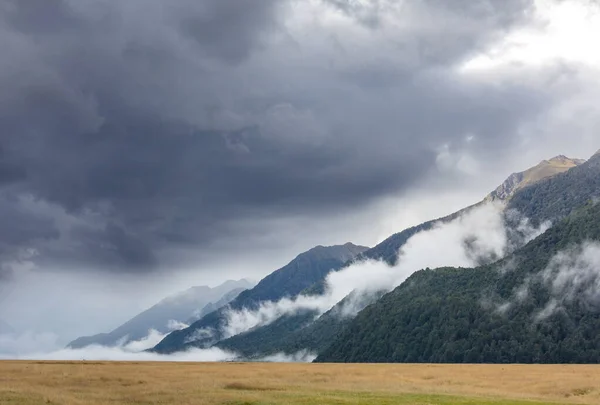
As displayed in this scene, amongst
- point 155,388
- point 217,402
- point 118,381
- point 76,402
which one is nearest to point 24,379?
point 118,381

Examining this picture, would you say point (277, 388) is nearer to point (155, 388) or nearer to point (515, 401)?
point (155, 388)

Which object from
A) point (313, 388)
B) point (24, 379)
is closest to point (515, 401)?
point (313, 388)

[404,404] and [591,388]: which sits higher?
[404,404]

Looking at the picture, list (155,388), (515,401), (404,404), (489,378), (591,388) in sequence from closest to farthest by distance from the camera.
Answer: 1. (404,404)
2. (515,401)
3. (155,388)
4. (591,388)
5. (489,378)

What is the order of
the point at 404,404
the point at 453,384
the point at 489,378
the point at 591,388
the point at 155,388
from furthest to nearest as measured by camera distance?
the point at 489,378
the point at 453,384
the point at 591,388
the point at 155,388
the point at 404,404

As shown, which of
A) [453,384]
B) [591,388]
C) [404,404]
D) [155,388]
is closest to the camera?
[404,404]

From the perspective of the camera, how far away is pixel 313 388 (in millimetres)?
75188

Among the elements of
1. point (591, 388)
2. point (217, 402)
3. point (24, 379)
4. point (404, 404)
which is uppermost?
point (24, 379)

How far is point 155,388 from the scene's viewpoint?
237 ft

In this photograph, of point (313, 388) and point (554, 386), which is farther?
point (554, 386)

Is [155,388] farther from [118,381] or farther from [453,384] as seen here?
[453,384]

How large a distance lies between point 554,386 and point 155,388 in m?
56.4

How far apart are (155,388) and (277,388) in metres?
15.1

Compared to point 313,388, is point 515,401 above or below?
below
